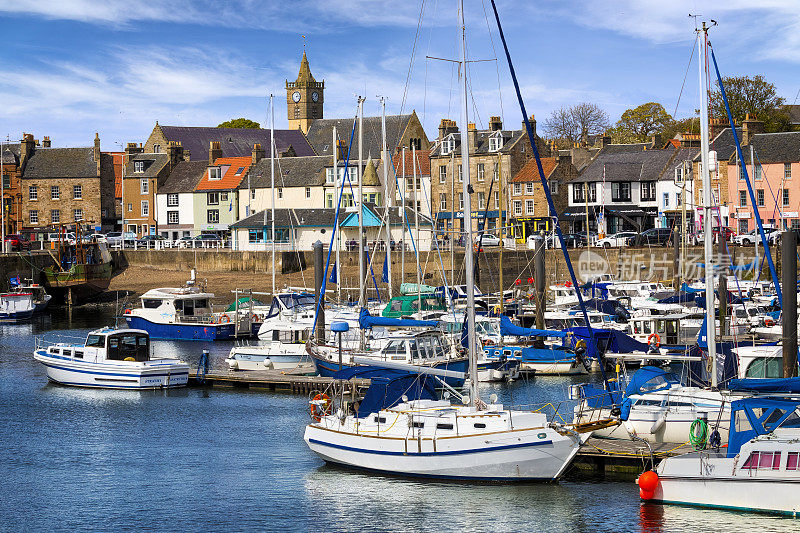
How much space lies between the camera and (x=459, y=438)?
80.1ft

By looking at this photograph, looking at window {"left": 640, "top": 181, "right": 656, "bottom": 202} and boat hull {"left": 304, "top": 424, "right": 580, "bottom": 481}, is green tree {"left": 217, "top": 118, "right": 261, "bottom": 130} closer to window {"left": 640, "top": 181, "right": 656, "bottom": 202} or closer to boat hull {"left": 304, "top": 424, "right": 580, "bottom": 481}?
window {"left": 640, "top": 181, "right": 656, "bottom": 202}

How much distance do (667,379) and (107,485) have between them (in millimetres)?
15446

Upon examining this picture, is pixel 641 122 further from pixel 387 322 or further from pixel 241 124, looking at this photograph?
pixel 387 322

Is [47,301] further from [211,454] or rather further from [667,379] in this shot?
[667,379]

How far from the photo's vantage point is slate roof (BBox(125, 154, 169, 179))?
323 ft

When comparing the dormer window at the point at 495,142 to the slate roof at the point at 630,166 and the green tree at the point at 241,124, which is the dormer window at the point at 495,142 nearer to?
the slate roof at the point at 630,166

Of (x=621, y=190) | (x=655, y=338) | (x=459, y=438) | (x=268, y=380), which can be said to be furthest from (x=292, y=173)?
(x=459, y=438)

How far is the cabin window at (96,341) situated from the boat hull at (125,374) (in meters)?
0.76

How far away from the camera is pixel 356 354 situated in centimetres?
3706

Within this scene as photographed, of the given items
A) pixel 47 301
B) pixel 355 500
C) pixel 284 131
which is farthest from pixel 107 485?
pixel 284 131

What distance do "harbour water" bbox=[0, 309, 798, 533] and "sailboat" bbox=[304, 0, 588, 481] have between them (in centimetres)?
44

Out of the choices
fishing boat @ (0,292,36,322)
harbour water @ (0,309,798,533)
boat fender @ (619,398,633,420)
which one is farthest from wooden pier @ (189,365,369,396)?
fishing boat @ (0,292,36,322)

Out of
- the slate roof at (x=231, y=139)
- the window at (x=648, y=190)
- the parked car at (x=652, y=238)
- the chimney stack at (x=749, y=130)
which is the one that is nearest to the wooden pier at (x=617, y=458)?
the parked car at (x=652, y=238)

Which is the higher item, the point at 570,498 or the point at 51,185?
the point at 51,185
